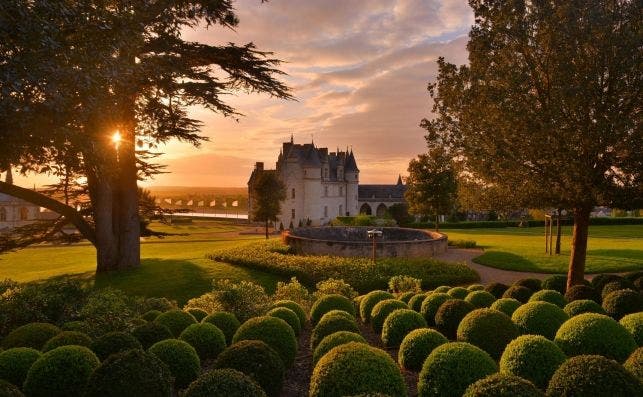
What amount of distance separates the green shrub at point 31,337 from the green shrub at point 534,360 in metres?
8.87

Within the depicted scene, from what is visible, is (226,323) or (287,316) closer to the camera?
(226,323)

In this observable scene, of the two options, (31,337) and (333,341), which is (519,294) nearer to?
(333,341)

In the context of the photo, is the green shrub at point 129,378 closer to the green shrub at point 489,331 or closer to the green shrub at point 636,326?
the green shrub at point 489,331

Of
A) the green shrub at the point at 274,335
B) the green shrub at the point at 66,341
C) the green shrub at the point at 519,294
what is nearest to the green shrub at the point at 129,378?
the green shrub at the point at 66,341

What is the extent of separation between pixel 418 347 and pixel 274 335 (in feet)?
9.43

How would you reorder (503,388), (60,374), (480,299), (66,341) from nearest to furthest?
(503,388), (60,374), (66,341), (480,299)

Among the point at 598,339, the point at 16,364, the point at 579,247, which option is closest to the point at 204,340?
the point at 16,364

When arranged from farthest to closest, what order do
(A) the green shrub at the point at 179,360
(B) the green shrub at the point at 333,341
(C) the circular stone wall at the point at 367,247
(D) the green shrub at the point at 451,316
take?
1. (C) the circular stone wall at the point at 367,247
2. (D) the green shrub at the point at 451,316
3. (B) the green shrub at the point at 333,341
4. (A) the green shrub at the point at 179,360

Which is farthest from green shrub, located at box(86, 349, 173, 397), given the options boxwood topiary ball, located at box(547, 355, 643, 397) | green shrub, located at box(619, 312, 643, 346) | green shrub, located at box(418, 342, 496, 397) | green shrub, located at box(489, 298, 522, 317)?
green shrub, located at box(619, 312, 643, 346)

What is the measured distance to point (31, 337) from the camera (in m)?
9.41

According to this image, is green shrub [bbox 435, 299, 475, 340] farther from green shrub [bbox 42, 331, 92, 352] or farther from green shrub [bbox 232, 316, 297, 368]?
green shrub [bbox 42, 331, 92, 352]

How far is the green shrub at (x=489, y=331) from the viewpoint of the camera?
30.9 feet

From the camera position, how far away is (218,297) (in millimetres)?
12633

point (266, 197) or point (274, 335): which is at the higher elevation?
point (266, 197)
